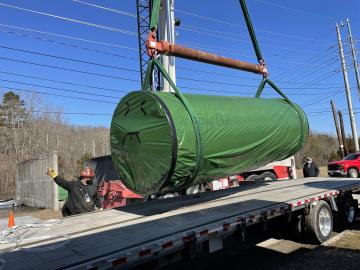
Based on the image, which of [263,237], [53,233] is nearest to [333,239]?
[263,237]

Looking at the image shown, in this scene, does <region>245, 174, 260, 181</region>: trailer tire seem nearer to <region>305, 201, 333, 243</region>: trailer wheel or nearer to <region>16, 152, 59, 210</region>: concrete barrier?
<region>305, 201, 333, 243</region>: trailer wheel

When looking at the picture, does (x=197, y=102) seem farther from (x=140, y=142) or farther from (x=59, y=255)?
(x=59, y=255)

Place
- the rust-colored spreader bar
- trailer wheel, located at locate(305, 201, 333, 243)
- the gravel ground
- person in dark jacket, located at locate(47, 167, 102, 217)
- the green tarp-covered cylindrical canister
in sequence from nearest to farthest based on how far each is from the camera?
the green tarp-covered cylindrical canister, the rust-colored spreader bar, the gravel ground, person in dark jacket, located at locate(47, 167, 102, 217), trailer wheel, located at locate(305, 201, 333, 243)

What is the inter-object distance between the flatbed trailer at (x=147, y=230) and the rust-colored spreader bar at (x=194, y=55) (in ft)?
8.37

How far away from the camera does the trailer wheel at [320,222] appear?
745 centimetres

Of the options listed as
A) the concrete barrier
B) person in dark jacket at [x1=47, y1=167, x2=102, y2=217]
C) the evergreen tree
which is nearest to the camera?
person in dark jacket at [x1=47, y1=167, x2=102, y2=217]

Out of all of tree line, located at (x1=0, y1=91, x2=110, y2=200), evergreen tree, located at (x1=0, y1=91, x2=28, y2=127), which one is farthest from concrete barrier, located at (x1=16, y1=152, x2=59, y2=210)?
evergreen tree, located at (x1=0, y1=91, x2=28, y2=127)

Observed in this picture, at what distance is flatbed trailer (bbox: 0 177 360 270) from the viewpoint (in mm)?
3582

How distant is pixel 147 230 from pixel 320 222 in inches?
176

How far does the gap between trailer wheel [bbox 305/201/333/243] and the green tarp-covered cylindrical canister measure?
1551mm

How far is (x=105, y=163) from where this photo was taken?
2053 cm

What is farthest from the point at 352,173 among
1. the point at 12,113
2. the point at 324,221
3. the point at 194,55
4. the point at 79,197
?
the point at 12,113

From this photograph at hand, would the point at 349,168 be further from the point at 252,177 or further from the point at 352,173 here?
the point at 252,177

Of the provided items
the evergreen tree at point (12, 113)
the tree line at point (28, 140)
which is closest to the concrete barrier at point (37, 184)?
the tree line at point (28, 140)
